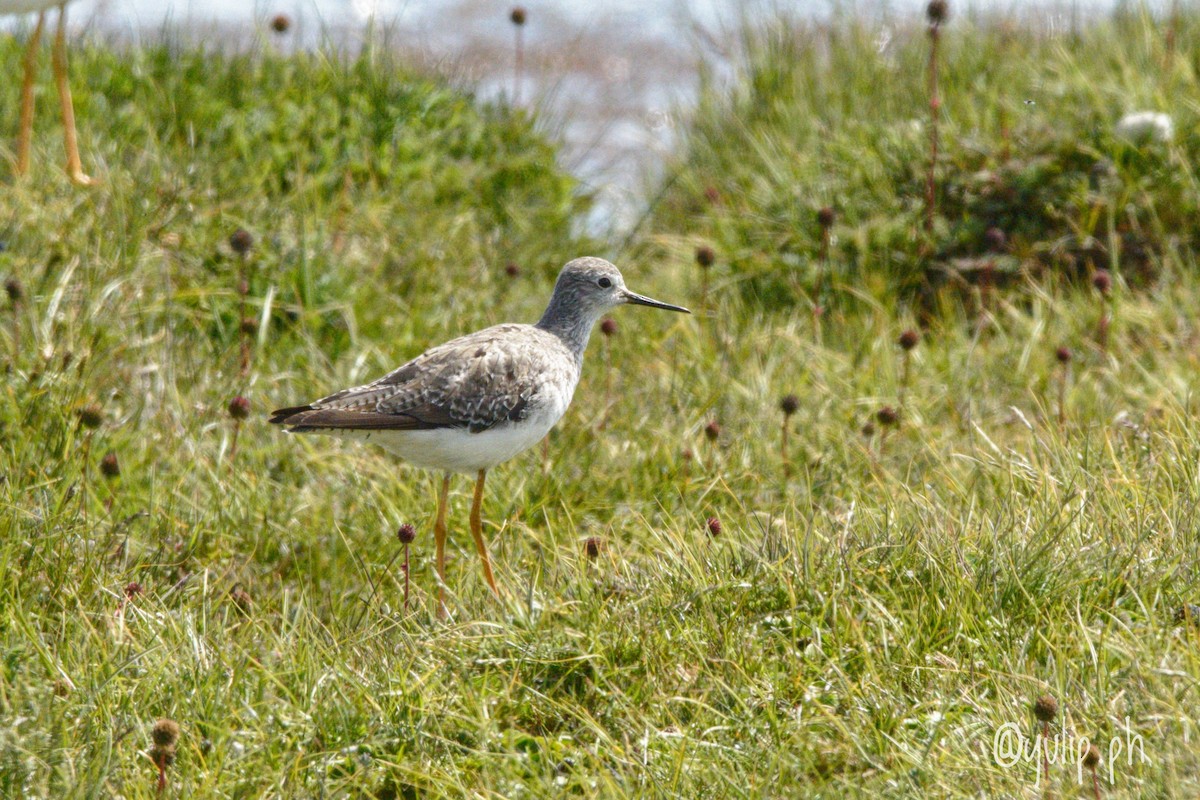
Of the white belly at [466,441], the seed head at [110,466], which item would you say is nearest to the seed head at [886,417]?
the white belly at [466,441]

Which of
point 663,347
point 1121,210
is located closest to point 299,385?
point 663,347

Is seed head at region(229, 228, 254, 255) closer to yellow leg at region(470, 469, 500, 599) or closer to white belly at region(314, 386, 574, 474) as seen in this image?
white belly at region(314, 386, 574, 474)

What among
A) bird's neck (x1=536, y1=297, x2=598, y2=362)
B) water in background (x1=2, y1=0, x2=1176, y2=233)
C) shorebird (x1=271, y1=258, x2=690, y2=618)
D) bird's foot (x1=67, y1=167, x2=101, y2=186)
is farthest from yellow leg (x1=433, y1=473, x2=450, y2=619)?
water in background (x1=2, y1=0, x2=1176, y2=233)

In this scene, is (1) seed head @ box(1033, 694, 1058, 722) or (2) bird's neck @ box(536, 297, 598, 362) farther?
(2) bird's neck @ box(536, 297, 598, 362)

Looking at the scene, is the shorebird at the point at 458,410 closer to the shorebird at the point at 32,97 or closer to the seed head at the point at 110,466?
the seed head at the point at 110,466

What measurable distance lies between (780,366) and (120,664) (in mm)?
3157

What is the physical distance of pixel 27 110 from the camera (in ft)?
21.7

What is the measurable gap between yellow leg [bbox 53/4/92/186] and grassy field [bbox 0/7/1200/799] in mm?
102

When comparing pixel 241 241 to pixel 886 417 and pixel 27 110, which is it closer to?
pixel 27 110

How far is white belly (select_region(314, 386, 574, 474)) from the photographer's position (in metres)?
4.81

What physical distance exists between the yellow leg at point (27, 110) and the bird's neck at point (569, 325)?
2.59m

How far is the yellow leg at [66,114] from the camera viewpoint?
652 cm

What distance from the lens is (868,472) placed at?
5371 millimetres

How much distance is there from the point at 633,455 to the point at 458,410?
3.00ft
